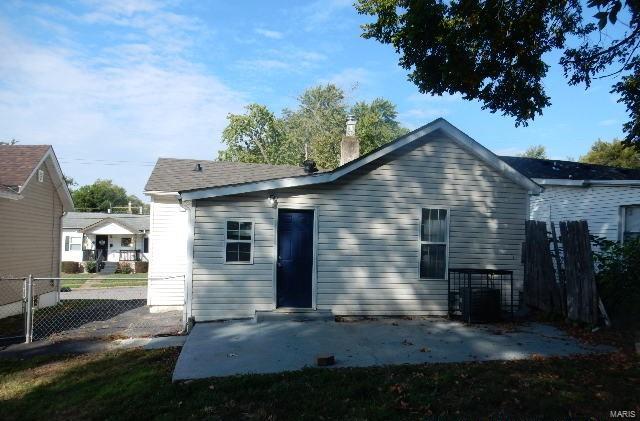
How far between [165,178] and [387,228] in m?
7.48

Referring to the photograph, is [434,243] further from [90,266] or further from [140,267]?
[90,266]

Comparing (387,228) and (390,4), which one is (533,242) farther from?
(390,4)

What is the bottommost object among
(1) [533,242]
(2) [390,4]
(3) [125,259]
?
(3) [125,259]

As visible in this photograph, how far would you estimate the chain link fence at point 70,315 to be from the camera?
32.8 ft

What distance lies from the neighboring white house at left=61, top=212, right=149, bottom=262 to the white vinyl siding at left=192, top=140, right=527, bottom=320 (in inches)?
1011

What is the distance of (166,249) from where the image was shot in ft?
43.5

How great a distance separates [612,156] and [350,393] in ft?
134

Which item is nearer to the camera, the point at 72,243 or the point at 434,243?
the point at 434,243

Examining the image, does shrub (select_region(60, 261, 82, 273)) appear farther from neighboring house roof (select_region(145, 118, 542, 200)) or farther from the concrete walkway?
the concrete walkway

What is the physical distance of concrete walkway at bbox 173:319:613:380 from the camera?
6812 millimetres

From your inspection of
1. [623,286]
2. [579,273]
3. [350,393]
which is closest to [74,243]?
[350,393]

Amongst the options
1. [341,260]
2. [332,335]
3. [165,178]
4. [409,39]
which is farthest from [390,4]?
[165,178]

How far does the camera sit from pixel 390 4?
31.5 ft

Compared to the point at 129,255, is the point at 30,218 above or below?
above
